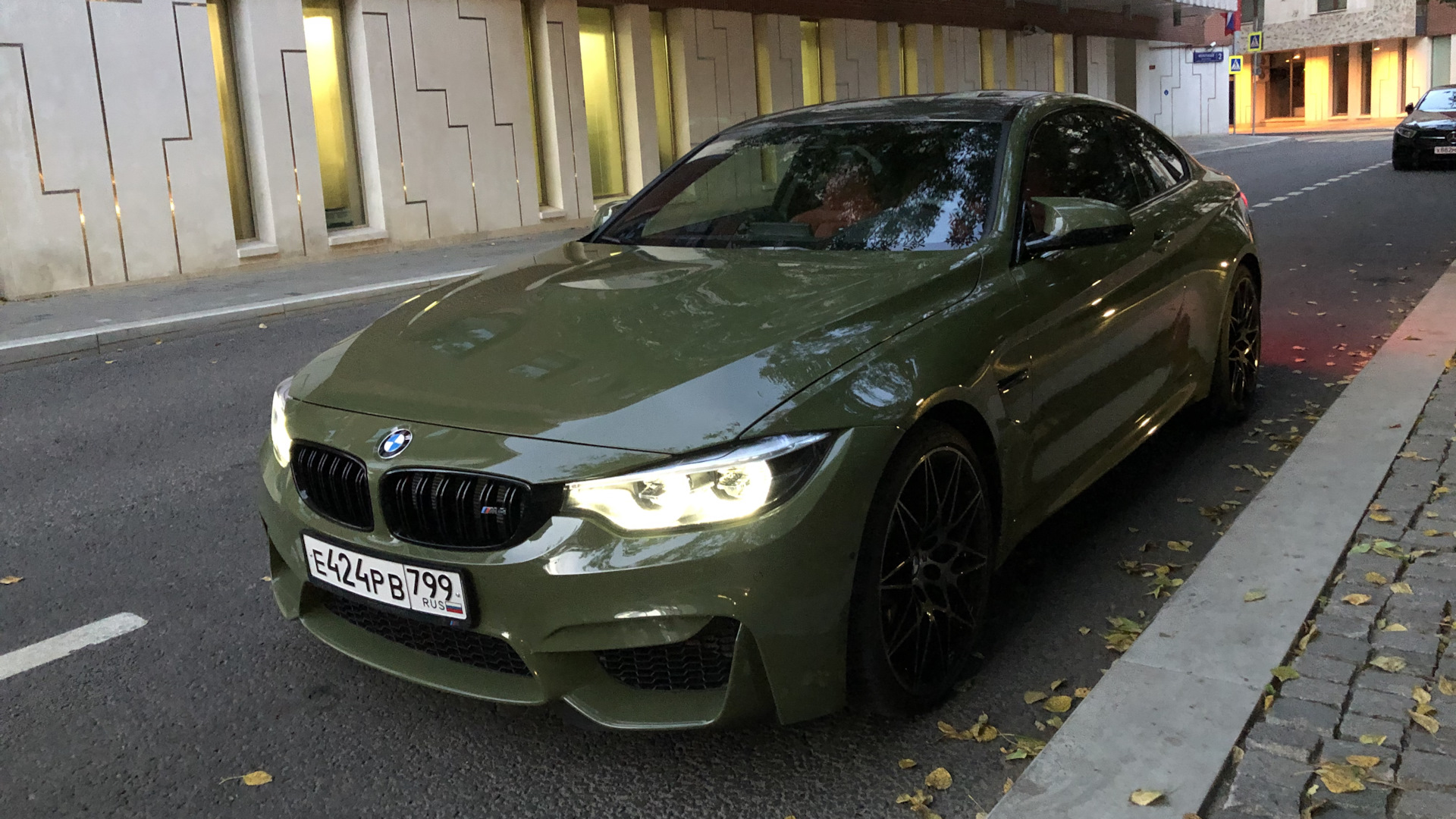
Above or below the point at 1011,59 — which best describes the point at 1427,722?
below

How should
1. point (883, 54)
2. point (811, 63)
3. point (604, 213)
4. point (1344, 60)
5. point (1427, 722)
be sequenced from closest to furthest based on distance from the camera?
point (1427, 722) → point (604, 213) → point (811, 63) → point (883, 54) → point (1344, 60)

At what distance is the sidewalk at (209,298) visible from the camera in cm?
996

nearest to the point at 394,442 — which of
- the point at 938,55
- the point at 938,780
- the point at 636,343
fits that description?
the point at 636,343

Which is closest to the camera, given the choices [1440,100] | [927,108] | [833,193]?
[833,193]

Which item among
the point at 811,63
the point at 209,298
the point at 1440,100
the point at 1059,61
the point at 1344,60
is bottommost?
the point at 209,298

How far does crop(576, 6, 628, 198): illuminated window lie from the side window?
1525 centimetres

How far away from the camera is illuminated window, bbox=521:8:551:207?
59.9 ft

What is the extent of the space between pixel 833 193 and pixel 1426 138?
863 inches

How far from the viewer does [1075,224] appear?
3.68 m

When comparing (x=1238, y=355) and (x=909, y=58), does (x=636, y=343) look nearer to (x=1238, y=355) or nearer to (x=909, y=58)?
(x=1238, y=355)

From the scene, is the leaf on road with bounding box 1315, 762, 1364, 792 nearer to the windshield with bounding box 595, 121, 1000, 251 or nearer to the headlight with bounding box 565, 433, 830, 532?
the headlight with bounding box 565, 433, 830, 532

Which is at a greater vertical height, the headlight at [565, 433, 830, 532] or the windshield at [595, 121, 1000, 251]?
the windshield at [595, 121, 1000, 251]

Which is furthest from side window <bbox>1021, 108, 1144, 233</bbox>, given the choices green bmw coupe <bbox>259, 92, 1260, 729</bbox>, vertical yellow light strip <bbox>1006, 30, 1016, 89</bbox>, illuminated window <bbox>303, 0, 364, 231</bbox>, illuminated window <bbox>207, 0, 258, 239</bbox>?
vertical yellow light strip <bbox>1006, 30, 1016, 89</bbox>

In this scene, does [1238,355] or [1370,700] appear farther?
[1238,355]
